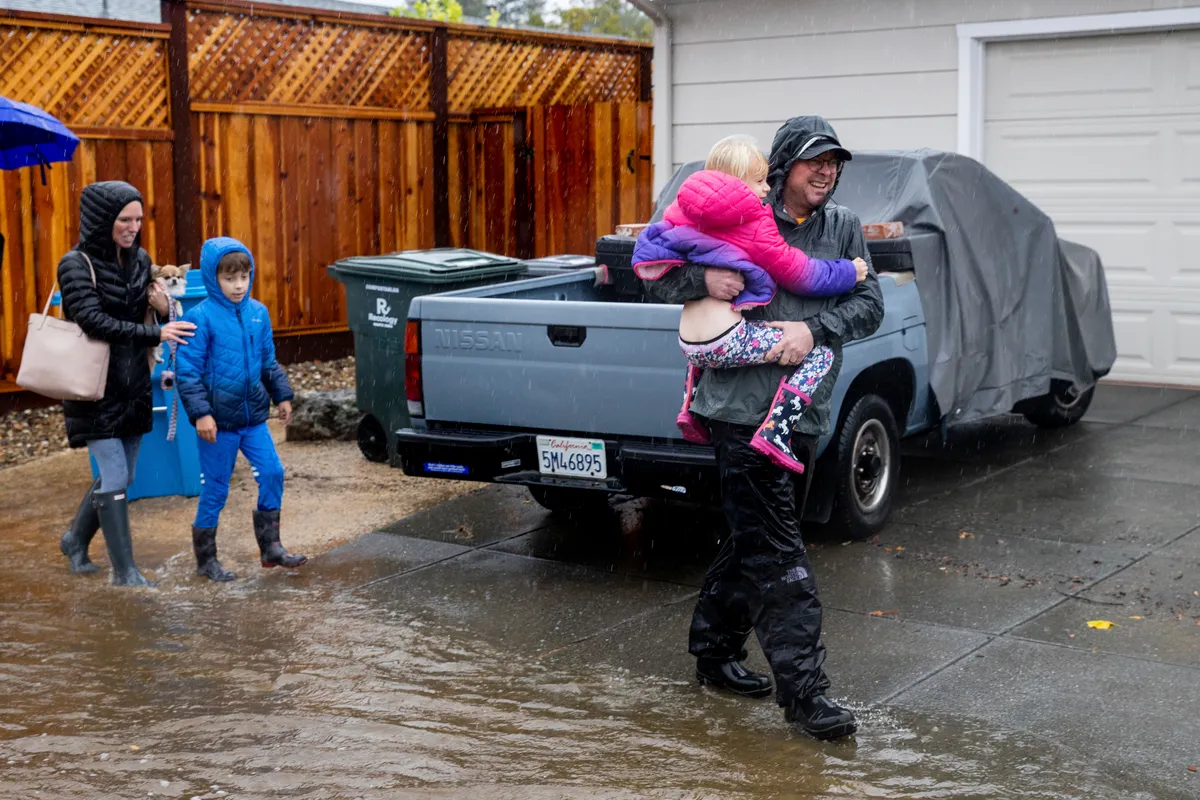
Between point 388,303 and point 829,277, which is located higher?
point 829,277

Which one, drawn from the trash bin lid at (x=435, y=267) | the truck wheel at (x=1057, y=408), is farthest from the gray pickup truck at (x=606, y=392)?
the truck wheel at (x=1057, y=408)

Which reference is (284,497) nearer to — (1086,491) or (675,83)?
(1086,491)

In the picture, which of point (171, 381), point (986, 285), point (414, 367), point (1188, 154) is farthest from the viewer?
point (1188, 154)

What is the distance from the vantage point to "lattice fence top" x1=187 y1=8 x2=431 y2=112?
1166 centimetres

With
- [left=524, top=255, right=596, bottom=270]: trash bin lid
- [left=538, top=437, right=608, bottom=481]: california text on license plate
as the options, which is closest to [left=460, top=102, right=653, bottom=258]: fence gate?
[left=524, top=255, right=596, bottom=270]: trash bin lid

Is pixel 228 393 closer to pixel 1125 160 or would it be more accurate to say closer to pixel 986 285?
pixel 986 285

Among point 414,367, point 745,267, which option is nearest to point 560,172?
point 414,367

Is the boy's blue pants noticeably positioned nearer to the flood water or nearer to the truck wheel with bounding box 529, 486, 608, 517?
the flood water

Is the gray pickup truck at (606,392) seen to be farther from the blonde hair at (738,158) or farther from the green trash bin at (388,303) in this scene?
the blonde hair at (738,158)

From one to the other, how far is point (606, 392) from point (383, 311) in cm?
280

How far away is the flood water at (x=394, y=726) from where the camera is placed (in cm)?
421

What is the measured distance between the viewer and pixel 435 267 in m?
8.25

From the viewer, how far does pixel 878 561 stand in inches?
255

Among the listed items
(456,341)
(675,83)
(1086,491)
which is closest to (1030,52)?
(675,83)
